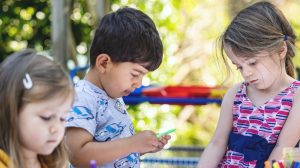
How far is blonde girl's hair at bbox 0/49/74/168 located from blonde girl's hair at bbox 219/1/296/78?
60cm

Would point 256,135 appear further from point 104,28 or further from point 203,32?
point 203,32

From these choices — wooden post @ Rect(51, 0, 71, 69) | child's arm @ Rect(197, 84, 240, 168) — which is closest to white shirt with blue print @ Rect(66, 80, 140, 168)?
child's arm @ Rect(197, 84, 240, 168)

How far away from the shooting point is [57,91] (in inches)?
57.7

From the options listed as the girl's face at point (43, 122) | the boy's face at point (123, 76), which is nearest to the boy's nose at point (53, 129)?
the girl's face at point (43, 122)

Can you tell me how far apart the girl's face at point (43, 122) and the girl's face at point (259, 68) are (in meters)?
0.60

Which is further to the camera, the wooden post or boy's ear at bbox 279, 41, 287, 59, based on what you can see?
the wooden post

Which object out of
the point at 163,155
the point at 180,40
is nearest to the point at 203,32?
the point at 180,40

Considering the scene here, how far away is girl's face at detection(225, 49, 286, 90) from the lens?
6.23 ft

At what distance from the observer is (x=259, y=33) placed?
1.93m

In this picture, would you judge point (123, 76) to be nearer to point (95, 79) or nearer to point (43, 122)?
point (95, 79)

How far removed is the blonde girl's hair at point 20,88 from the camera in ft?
4.74

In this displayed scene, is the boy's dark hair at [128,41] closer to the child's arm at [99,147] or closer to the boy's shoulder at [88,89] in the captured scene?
the boy's shoulder at [88,89]

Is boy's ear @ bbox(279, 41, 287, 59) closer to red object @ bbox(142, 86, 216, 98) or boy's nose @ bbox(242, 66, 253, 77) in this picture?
boy's nose @ bbox(242, 66, 253, 77)

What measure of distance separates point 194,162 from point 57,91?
1175 mm
